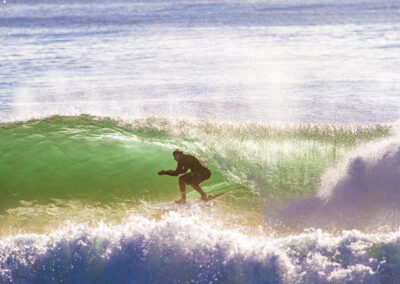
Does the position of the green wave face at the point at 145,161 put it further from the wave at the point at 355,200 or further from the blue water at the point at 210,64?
the blue water at the point at 210,64

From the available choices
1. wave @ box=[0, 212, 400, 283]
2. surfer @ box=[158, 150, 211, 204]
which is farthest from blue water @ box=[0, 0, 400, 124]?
wave @ box=[0, 212, 400, 283]

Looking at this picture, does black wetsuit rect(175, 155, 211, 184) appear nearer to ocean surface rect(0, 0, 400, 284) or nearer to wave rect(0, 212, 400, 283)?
ocean surface rect(0, 0, 400, 284)

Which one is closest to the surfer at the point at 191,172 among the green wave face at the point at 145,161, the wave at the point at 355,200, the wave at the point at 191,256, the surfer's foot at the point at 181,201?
the surfer's foot at the point at 181,201

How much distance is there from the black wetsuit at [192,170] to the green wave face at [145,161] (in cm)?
19

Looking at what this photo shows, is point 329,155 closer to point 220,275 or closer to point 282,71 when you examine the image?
point 220,275

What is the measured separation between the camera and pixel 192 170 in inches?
285

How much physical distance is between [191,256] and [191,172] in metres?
1.21

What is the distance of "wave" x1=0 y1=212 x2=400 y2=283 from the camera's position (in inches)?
245

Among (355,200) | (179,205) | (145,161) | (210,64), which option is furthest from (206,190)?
(210,64)

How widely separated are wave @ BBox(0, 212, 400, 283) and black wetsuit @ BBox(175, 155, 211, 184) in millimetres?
721

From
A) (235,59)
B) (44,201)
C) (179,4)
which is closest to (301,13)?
(179,4)

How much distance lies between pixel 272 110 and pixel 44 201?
656cm

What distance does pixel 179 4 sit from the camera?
4025cm

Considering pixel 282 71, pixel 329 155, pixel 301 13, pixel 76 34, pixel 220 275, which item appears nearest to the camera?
pixel 220 275
